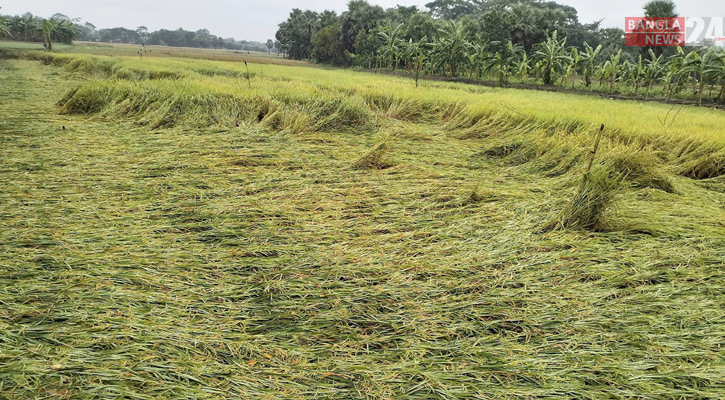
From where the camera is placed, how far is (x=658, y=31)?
20.1 metres

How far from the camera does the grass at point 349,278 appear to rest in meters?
1.21

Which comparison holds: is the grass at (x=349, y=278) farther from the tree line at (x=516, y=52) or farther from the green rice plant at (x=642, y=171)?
the tree line at (x=516, y=52)

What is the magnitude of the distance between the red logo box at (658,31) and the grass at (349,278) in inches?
834

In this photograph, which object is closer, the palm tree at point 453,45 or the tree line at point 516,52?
the tree line at point 516,52

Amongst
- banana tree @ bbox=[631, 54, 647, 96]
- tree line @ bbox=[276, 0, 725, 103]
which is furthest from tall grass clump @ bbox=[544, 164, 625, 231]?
banana tree @ bbox=[631, 54, 647, 96]

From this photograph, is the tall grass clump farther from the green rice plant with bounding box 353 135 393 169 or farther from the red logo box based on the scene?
the red logo box

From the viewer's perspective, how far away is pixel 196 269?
5.88 ft

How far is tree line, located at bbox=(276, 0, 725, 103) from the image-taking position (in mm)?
13734

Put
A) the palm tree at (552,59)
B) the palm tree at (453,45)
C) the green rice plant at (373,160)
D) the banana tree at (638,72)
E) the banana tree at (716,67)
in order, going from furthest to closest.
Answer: the palm tree at (453,45) → the palm tree at (552,59) → the banana tree at (638,72) → the banana tree at (716,67) → the green rice plant at (373,160)

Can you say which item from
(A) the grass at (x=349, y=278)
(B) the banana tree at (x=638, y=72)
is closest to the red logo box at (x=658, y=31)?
(B) the banana tree at (x=638, y=72)

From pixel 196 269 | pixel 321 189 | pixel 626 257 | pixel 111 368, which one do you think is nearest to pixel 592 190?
pixel 626 257

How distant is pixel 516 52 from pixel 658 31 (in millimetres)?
7204

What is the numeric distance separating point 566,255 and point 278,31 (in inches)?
2183

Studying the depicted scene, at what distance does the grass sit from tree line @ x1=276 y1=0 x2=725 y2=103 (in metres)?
6.65
